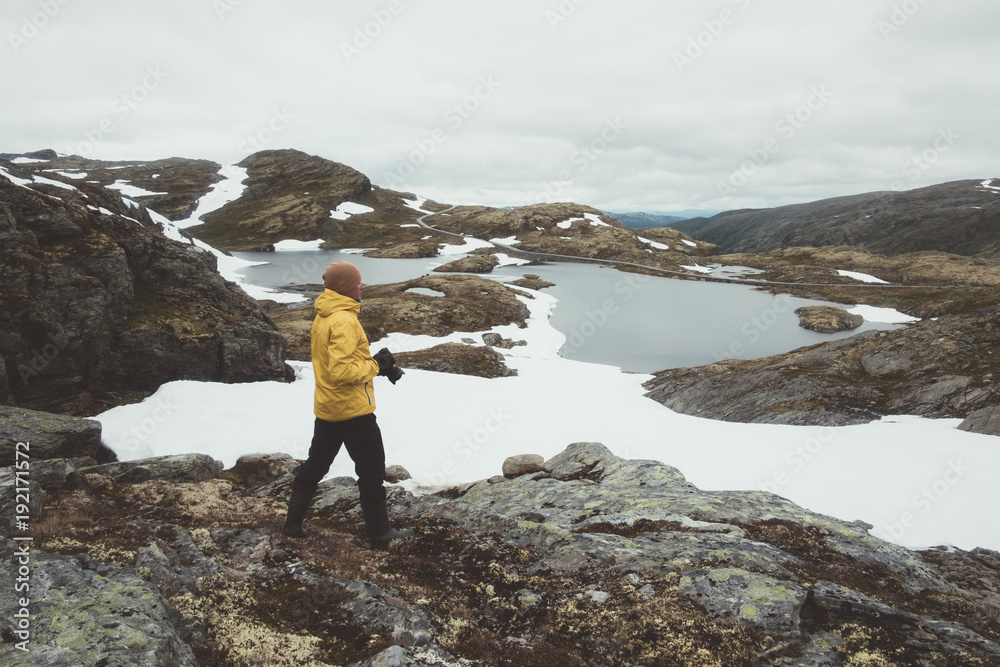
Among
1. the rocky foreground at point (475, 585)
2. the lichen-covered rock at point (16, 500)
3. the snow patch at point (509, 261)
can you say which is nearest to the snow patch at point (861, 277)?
the snow patch at point (509, 261)

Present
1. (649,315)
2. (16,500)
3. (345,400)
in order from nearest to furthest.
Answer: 1. (16,500)
2. (345,400)
3. (649,315)

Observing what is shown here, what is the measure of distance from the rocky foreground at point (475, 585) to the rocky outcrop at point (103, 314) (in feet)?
19.2

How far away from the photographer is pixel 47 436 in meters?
10.4

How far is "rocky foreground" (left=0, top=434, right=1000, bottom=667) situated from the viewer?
4973 millimetres

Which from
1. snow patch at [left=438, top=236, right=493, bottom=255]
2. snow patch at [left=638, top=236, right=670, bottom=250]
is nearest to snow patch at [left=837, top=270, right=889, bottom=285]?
snow patch at [left=638, top=236, right=670, bottom=250]

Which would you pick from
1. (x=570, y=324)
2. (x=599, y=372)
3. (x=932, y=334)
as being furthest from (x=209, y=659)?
(x=570, y=324)

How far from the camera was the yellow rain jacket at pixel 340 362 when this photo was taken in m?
7.46

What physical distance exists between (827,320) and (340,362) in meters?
80.7

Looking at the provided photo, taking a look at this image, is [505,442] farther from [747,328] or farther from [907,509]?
[747,328]

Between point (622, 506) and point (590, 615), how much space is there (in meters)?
4.31

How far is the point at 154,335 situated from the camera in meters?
17.2

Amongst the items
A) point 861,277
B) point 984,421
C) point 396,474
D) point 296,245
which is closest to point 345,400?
point 396,474

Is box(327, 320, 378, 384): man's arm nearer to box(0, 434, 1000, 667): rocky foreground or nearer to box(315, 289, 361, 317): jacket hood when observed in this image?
box(315, 289, 361, 317): jacket hood

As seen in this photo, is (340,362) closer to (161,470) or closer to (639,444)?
(161,470)
